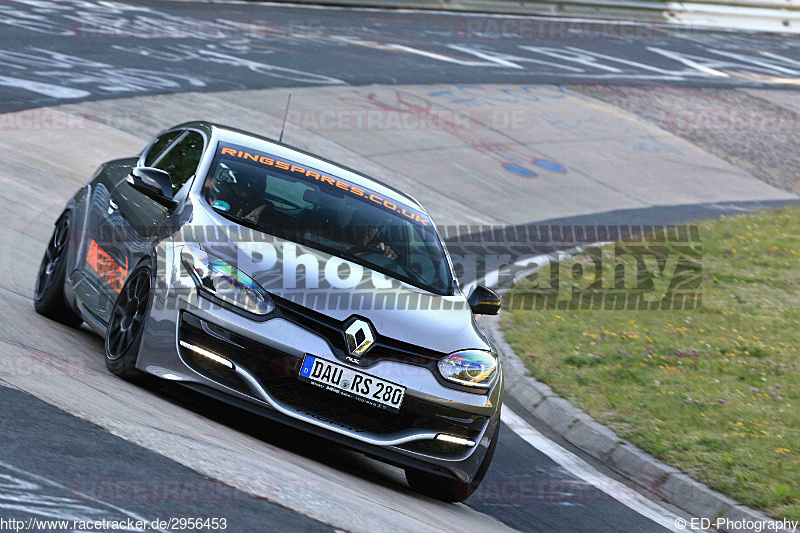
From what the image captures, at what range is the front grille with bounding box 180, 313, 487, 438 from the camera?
5562 mm

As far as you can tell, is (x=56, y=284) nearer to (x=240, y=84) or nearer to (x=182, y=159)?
(x=182, y=159)

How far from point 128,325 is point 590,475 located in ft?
10.5

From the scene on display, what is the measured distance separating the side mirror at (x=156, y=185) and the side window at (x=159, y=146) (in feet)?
3.38

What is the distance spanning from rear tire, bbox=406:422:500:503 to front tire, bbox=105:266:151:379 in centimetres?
166

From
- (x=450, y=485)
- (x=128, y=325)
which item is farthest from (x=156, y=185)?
(x=450, y=485)

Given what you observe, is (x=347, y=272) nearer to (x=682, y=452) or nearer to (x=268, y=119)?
(x=682, y=452)

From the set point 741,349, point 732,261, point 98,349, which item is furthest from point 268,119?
point 98,349

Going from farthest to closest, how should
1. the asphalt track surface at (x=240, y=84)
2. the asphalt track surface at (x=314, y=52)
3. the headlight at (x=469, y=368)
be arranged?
the asphalt track surface at (x=314, y=52) < the headlight at (x=469, y=368) < the asphalt track surface at (x=240, y=84)

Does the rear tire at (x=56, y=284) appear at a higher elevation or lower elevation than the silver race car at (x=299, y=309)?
lower

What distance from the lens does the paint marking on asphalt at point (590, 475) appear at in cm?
668

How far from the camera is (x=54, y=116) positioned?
1548cm

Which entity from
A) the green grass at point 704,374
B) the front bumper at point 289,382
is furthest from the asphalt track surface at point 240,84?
the green grass at point 704,374

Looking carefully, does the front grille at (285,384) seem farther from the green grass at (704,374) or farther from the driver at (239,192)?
the green grass at (704,374)
